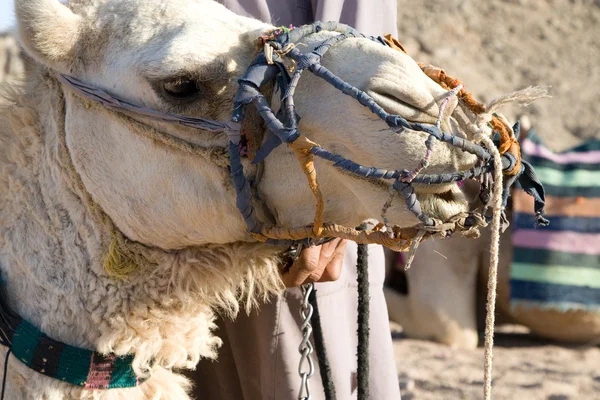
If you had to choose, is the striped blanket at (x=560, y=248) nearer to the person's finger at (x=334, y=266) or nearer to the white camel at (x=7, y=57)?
the person's finger at (x=334, y=266)

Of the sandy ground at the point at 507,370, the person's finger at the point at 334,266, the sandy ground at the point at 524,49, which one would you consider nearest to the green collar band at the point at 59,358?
the person's finger at the point at 334,266

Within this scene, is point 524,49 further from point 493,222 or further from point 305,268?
point 493,222

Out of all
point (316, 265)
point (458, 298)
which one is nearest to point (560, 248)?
point (458, 298)

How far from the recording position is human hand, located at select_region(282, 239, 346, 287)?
2152 mm

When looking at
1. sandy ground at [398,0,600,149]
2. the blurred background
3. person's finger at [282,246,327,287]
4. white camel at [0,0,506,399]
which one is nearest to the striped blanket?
the blurred background

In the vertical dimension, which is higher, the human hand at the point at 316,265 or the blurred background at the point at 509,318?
the human hand at the point at 316,265

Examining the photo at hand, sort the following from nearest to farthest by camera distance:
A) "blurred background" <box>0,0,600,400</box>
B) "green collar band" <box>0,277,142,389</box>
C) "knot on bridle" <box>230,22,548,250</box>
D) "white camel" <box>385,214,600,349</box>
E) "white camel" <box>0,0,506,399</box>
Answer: "knot on bridle" <box>230,22,548,250</box> → "white camel" <box>0,0,506,399</box> → "green collar band" <box>0,277,142,389</box> → "blurred background" <box>0,0,600,400</box> → "white camel" <box>385,214,600,349</box>

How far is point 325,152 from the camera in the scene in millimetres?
1725

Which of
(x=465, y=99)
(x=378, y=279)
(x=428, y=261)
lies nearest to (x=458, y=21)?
(x=428, y=261)

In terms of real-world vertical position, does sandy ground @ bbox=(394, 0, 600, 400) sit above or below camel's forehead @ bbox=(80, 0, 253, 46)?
below

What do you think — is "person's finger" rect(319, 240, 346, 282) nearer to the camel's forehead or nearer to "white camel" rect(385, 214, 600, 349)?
the camel's forehead

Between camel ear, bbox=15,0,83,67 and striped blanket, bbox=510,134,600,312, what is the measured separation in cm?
414

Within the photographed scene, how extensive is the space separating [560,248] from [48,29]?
445 cm

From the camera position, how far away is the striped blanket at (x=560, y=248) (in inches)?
219
